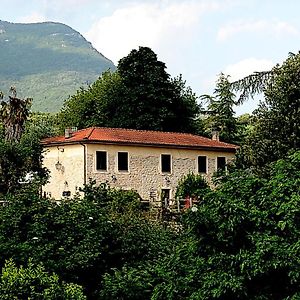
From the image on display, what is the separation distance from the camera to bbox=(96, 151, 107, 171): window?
37.0 metres

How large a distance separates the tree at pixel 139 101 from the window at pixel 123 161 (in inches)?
436

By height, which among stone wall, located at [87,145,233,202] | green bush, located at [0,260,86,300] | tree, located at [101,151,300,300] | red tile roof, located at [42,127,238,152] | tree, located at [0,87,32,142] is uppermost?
tree, located at [0,87,32,142]

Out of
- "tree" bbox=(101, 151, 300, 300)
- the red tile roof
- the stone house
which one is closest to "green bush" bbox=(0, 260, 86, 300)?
"tree" bbox=(101, 151, 300, 300)

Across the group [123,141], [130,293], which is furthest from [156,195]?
[130,293]

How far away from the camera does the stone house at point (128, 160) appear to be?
1458 inches

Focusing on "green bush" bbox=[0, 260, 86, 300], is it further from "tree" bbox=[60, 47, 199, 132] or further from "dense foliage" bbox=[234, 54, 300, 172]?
"tree" bbox=[60, 47, 199, 132]

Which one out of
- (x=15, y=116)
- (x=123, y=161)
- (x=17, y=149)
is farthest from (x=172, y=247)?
(x=15, y=116)

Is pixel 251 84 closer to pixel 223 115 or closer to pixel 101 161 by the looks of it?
pixel 101 161

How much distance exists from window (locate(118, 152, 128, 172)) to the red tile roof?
0.64m

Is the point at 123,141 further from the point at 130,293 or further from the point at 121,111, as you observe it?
the point at 130,293

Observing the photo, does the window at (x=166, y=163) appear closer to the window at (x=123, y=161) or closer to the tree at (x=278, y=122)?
the window at (x=123, y=161)

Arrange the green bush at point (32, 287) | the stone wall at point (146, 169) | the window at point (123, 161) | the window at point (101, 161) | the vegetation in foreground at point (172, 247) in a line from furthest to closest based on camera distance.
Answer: the window at point (123, 161)
the stone wall at point (146, 169)
the window at point (101, 161)
the green bush at point (32, 287)
the vegetation in foreground at point (172, 247)

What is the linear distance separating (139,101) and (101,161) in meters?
13.5

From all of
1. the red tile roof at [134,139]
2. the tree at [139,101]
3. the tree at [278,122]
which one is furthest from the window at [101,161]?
the tree at [278,122]
